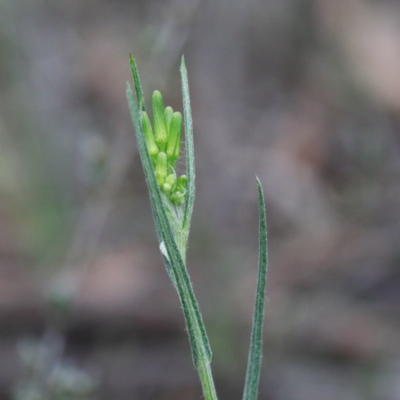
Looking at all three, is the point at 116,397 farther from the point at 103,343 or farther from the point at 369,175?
the point at 369,175

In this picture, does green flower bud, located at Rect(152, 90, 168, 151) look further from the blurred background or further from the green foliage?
the blurred background

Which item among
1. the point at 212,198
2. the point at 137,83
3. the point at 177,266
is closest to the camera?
the point at 177,266

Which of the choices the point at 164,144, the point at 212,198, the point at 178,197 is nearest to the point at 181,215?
the point at 178,197

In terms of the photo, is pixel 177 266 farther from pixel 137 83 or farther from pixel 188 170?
pixel 137 83

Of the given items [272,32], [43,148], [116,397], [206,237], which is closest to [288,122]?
[272,32]

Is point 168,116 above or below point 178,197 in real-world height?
above

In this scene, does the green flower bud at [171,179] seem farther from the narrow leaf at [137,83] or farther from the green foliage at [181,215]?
the narrow leaf at [137,83]

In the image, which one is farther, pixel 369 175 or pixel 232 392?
pixel 369 175
